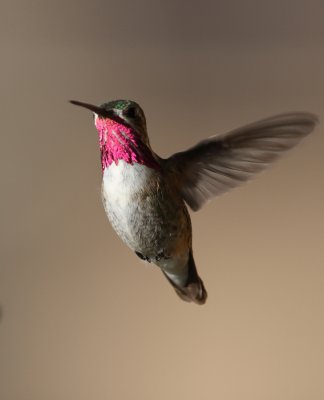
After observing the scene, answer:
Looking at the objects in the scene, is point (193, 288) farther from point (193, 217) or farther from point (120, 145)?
point (193, 217)

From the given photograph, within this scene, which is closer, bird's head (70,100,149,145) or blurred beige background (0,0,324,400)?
bird's head (70,100,149,145)

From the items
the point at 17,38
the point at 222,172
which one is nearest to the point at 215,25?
the point at 17,38

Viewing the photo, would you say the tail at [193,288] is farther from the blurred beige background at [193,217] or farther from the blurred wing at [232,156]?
the blurred beige background at [193,217]

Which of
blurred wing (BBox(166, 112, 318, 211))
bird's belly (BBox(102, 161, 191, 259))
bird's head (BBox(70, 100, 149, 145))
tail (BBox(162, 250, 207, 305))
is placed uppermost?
bird's head (BBox(70, 100, 149, 145))

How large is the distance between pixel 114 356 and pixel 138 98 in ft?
2.34

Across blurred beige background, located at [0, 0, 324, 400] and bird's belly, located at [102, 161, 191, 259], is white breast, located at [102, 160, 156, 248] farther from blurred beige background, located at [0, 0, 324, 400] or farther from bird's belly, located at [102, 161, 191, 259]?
blurred beige background, located at [0, 0, 324, 400]

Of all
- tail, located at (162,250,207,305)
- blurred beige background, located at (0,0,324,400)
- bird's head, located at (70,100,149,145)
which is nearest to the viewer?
bird's head, located at (70,100,149,145)

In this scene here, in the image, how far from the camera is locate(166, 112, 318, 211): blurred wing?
0.49 metres

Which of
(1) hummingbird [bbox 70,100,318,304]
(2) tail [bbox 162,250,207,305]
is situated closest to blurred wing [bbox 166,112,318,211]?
(1) hummingbird [bbox 70,100,318,304]

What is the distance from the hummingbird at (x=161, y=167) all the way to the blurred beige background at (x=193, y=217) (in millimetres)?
628

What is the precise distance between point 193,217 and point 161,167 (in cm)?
70

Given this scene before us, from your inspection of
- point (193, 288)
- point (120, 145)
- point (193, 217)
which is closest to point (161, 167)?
point (120, 145)

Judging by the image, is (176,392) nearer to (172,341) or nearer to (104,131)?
(172,341)

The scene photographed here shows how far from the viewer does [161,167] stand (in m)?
0.54
